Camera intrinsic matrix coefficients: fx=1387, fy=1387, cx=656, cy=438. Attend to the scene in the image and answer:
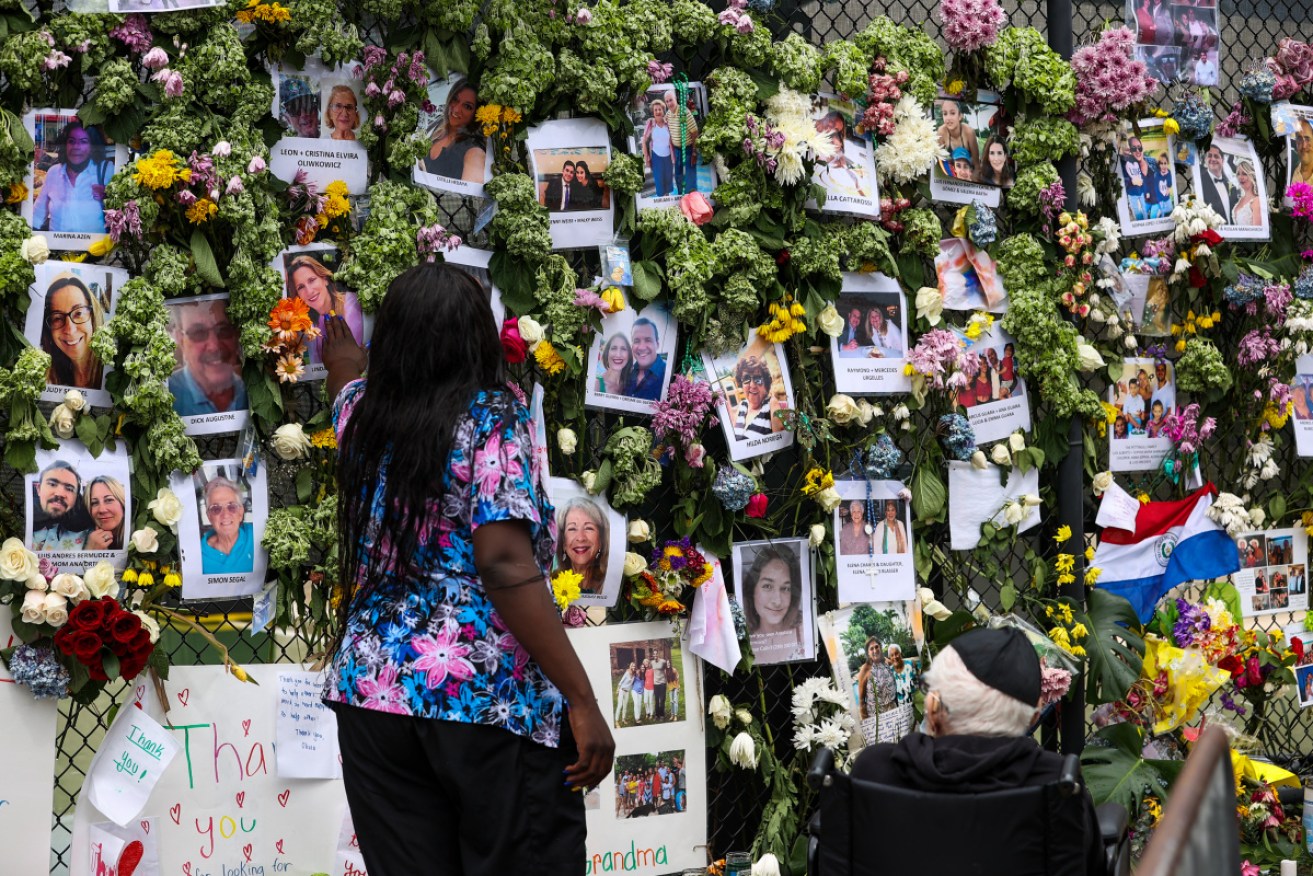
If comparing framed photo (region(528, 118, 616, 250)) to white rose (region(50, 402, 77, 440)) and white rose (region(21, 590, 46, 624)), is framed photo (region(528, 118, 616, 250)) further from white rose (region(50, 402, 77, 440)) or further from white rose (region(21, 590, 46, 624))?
white rose (region(21, 590, 46, 624))

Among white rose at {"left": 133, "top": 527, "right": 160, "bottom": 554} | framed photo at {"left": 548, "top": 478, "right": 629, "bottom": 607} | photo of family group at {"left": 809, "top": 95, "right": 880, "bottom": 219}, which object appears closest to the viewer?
white rose at {"left": 133, "top": 527, "right": 160, "bottom": 554}

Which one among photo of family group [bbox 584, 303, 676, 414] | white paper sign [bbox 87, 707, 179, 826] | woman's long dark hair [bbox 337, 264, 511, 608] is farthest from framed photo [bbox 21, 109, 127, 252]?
photo of family group [bbox 584, 303, 676, 414]

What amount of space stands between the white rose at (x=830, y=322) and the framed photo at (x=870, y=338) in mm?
25

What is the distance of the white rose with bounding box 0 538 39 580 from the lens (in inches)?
109

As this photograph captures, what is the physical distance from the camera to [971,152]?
12.3 ft

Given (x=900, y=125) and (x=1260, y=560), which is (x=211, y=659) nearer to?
(x=900, y=125)

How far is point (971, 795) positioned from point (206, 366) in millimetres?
1805

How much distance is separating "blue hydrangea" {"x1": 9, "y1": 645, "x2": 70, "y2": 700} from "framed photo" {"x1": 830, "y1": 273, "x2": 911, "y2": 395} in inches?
75.8

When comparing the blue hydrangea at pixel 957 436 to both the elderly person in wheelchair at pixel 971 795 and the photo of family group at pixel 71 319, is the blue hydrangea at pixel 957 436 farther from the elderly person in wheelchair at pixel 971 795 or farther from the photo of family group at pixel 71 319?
the photo of family group at pixel 71 319

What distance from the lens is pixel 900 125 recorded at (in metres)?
3.59

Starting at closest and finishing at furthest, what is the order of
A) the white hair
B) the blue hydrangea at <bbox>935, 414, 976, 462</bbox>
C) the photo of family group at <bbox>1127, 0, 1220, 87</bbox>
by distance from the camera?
the white hair
the blue hydrangea at <bbox>935, 414, 976, 462</bbox>
the photo of family group at <bbox>1127, 0, 1220, 87</bbox>

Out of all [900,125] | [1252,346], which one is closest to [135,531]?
[900,125]

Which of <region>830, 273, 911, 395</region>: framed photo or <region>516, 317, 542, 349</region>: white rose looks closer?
<region>516, 317, 542, 349</region>: white rose

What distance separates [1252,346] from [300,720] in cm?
280
